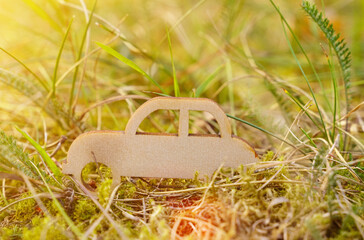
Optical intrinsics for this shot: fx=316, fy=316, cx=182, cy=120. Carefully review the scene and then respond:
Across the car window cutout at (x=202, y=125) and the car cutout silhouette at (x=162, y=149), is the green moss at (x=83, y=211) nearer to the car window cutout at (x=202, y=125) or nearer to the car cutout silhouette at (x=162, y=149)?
the car cutout silhouette at (x=162, y=149)

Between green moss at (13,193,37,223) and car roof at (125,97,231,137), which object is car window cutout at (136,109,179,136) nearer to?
car roof at (125,97,231,137)

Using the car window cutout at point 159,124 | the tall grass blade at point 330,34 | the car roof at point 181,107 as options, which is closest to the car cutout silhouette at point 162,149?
the car roof at point 181,107

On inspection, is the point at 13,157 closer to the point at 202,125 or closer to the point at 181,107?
the point at 181,107

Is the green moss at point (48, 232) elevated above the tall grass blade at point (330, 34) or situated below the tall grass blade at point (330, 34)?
below

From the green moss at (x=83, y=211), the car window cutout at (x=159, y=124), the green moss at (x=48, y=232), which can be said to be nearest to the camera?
the green moss at (x=48, y=232)

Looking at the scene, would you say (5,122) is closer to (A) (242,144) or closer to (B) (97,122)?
(B) (97,122)

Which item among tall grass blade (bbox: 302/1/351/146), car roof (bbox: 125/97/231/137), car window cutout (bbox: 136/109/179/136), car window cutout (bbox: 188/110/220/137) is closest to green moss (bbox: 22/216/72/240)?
car roof (bbox: 125/97/231/137)

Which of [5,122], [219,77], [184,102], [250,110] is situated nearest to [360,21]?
[219,77]

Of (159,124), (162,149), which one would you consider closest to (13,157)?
(162,149)
